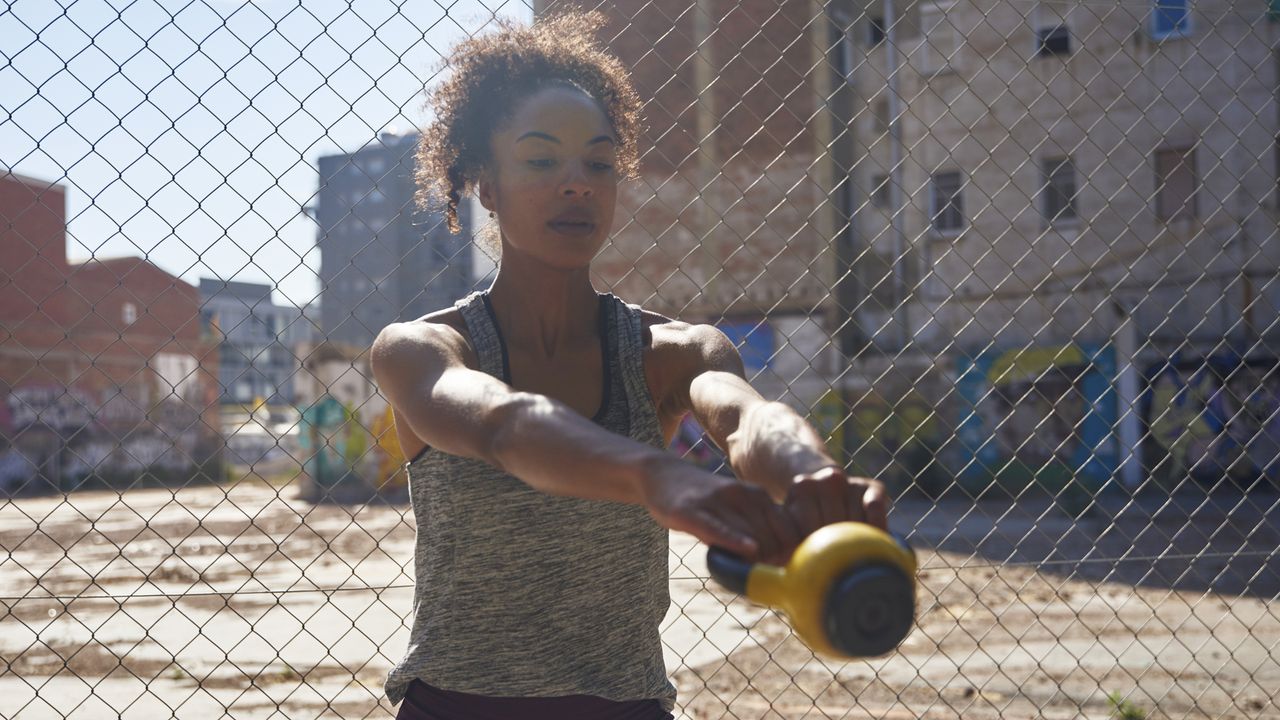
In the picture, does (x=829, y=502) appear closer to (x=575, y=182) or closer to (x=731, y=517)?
(x=731, y=517)

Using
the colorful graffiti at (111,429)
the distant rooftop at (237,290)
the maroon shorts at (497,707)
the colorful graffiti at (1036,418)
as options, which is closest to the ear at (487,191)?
the maroon shorts at (497,707)

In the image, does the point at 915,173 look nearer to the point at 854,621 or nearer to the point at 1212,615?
the point at 1212,615

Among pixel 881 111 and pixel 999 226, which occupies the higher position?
pixel 881 111

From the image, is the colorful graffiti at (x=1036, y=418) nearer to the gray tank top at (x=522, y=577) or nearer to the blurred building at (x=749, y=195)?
the blurred building at (x=749, y=195)

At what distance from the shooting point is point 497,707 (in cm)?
188

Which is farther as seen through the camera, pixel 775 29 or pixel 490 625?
pixel 775 29

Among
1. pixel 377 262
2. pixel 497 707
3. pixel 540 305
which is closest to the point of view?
pixel 497 707

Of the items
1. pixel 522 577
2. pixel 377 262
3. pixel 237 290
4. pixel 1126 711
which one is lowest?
pixel 1126 711

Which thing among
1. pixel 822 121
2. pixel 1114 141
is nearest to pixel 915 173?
pixel 822 121

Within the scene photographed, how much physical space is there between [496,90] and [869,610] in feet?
4.21

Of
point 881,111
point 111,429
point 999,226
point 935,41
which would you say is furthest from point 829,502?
point 111,429

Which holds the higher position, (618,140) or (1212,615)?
(618,140)

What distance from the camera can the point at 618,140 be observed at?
2201 millimetres

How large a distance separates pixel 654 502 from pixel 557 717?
2.56 ft
